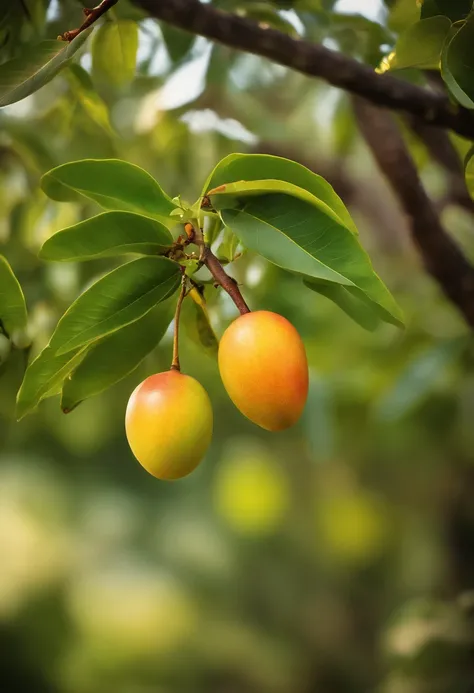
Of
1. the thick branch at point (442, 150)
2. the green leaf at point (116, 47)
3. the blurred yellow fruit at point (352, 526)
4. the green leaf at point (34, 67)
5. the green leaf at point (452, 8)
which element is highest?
the green leaf at point (34, 67)

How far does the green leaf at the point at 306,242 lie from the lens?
0.97 ft

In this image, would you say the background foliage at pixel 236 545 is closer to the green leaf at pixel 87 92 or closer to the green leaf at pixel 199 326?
the green leaf at pixel 87 92

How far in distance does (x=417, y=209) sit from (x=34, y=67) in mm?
448

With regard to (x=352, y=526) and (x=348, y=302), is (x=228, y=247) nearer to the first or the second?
(x=348, y=302)

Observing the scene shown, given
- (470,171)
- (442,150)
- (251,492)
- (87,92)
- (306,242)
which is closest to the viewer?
(306,242)

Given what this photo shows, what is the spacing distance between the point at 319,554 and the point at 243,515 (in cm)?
29

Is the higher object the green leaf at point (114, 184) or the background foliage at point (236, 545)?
the green leaf at point (114, 184)

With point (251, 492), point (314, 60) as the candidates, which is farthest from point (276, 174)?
point (251, 492)

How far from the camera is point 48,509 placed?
6.81ft

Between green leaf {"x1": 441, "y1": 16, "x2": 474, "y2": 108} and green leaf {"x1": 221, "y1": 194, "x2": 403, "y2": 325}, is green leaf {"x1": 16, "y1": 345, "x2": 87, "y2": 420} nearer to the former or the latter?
green leaf {"x1": 221, "y1": 194, "x2": 403, "y2": 325}

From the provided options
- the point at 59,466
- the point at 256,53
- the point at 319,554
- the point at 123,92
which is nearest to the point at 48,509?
the point at 59,466

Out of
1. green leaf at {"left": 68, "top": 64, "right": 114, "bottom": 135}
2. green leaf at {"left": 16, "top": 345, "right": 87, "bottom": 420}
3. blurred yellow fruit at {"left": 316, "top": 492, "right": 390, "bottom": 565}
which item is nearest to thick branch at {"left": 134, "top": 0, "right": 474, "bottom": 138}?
green leaf at {"left": 68, "top": 64, "right": 114, "bottom": 135}

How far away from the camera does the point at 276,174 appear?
1.00 feet

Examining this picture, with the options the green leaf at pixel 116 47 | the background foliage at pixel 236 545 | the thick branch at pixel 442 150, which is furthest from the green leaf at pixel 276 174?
the background foliage at pixel 236 545
